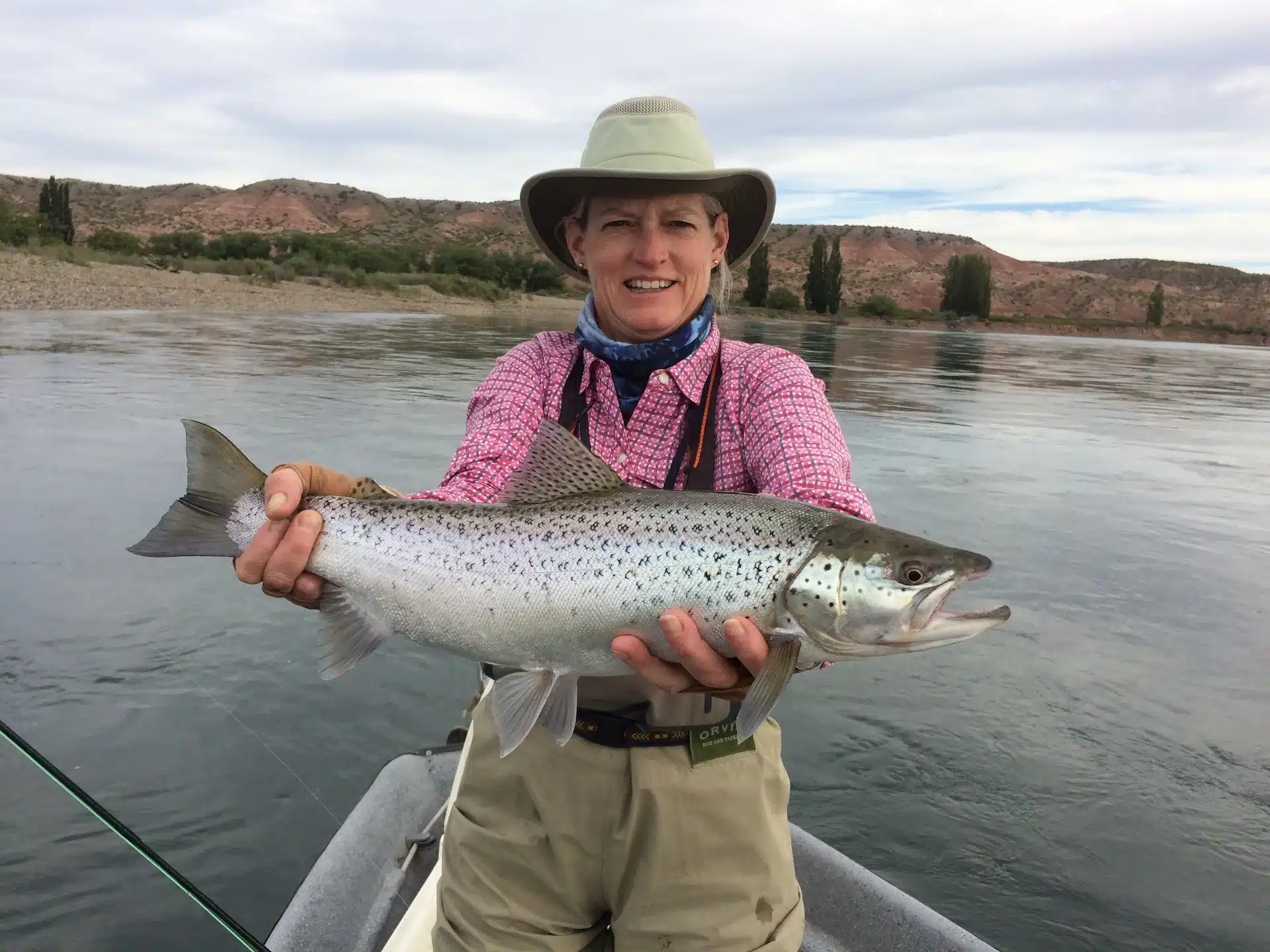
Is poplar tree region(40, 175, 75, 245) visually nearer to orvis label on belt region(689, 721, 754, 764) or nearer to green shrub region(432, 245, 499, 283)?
green shrub region(432, 245, 499, 283)

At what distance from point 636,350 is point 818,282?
9409 centimetres

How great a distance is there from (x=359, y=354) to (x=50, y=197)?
1714 inches

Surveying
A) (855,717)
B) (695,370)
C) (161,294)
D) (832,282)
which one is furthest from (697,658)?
(832,282)

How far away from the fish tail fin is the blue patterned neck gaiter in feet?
3.58

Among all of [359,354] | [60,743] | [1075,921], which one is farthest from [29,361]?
[1075,921]

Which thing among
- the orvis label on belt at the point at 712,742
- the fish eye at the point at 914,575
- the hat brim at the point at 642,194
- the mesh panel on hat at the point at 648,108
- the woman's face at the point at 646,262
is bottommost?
the orvis label on belt at the point at 712,742

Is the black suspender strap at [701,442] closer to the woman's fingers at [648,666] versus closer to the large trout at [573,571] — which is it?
the large trout at [573,571]

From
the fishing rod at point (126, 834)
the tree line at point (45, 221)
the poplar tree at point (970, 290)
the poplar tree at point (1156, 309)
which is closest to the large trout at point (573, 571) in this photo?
the fishing rod at point (126, 834)

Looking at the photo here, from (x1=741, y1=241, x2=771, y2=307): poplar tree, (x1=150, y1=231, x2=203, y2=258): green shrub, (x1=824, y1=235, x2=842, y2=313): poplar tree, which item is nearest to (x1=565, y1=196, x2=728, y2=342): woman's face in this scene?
(x1=150, y1=231, x2=203, y2=258): green shrub

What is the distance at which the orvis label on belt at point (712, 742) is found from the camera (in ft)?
8.53

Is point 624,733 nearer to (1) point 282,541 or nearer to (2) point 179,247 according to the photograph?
(1) point 282,541

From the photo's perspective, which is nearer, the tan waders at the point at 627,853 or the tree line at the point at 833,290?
the tan waders at the point at 627,853

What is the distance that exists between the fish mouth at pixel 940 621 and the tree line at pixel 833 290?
279 ft

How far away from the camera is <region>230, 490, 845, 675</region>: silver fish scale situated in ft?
8.16
